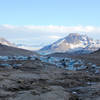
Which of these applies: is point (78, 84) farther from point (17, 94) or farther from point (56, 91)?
point (17, 94)

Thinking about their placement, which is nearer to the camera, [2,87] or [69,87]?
[2,87]

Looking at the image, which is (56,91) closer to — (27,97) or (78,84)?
(27,97)

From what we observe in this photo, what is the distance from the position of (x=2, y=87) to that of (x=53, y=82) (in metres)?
3.86

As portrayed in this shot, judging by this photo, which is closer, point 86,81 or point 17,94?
point 17,94

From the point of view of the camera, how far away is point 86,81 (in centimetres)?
1697

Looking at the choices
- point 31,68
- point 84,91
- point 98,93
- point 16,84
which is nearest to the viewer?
point 98,93

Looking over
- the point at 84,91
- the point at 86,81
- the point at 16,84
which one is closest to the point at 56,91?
the point at 84,91

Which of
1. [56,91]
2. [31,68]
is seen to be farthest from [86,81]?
[31,68]

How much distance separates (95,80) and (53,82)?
3392mm

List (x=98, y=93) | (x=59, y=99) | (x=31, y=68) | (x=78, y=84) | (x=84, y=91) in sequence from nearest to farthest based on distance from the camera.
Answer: (x=59, y=99) → (x=98, y=93) → (x=84, y=91) → (x=78, y=84) → (x=31, y=68)

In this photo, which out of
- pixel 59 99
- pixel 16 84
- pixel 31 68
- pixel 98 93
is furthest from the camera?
pixel 31 68

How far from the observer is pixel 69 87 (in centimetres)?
1467

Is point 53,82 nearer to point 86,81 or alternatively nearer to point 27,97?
point 86,81

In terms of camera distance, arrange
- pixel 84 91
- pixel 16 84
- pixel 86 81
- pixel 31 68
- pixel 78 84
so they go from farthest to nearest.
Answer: pixel 31 68
pixel 86 81
pixel 78 84
pixel 16 84
pixel 84 91
